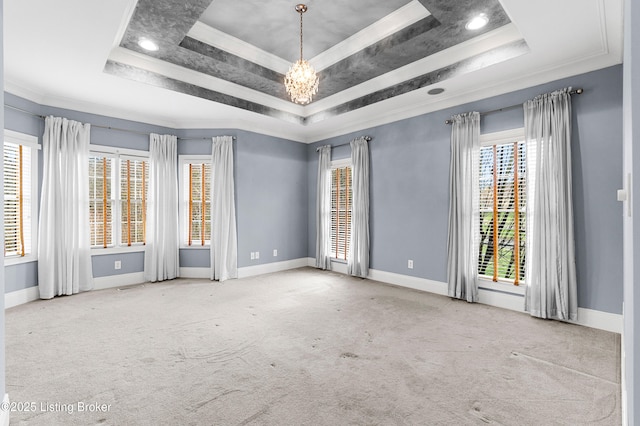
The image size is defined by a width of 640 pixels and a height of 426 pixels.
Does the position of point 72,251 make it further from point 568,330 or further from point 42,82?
point 568,330

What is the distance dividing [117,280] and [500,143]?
6.20 metres

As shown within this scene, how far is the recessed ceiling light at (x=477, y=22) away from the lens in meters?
3.07

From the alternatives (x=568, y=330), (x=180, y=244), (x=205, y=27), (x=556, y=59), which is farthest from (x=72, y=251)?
(x=556, y=59)

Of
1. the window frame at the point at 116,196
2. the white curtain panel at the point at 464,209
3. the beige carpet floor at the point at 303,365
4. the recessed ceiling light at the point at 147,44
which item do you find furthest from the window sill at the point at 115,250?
the white curtain panel at the point at 464,209

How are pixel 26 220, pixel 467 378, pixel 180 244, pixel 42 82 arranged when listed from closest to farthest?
1. pixel 467 378
2. pixel 42 82
3. pixel 26 220
4. pixel 180 244

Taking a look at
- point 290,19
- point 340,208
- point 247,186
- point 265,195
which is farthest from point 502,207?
point 247,186

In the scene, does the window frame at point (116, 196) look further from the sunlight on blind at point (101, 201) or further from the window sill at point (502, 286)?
the window sill at point (502, 286)

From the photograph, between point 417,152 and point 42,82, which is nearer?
Answer: point 42,82

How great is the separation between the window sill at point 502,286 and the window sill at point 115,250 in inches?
215

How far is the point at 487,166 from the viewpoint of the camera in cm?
416

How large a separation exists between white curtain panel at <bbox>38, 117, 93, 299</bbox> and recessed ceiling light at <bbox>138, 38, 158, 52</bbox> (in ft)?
6.49

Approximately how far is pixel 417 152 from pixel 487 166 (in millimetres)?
1095

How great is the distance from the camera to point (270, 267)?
20.3 ft

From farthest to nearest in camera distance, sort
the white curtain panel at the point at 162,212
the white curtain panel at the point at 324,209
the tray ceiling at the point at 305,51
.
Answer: the white curtain panel at the point at 324,209, the white curtain panel at the point at 162,212, the tray ceiling at the point at 305,51
